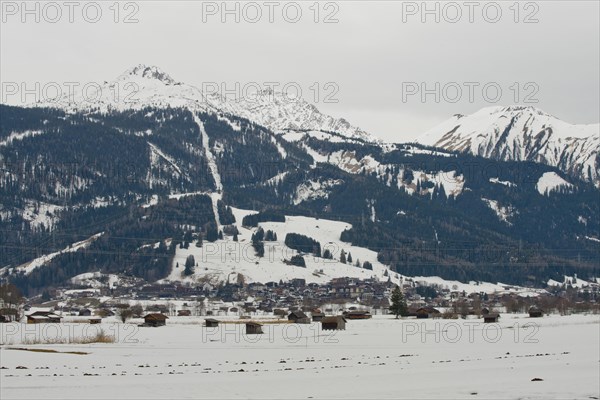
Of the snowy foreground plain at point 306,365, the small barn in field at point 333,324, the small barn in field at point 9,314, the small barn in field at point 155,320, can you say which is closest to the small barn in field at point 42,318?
the small barn in field at point 9,314

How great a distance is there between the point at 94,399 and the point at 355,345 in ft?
188

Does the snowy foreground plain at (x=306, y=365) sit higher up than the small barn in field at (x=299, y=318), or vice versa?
the snowy foreground plain at (x=306, y=365)

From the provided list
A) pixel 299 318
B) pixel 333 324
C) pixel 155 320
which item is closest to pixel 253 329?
pixel 333 324

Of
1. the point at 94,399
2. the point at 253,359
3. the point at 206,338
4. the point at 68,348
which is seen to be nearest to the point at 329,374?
the point at 253,359

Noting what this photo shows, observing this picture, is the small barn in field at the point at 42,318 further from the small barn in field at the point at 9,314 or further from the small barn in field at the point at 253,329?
the small barn in field at the point at 253,329

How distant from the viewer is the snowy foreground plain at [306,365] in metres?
70.9

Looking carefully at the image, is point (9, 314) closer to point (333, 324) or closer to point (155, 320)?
point (155, 320)

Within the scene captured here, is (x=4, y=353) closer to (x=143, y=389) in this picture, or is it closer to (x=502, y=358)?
(x=143, y=389)

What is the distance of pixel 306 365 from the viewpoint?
9112cm

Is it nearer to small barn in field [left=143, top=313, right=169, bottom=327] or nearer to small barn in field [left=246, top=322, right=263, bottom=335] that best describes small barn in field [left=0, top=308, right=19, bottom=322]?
small barn in field [left=143, top=313, right=169, bottom=327]

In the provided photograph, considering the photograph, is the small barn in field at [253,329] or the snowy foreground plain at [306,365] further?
the small barn in field at [253,329]

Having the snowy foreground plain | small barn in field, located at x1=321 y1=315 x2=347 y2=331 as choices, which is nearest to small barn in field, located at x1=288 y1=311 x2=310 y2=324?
small barn in field, located at x1=321 y1=315 x2=347 y2=331

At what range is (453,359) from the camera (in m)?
98.5

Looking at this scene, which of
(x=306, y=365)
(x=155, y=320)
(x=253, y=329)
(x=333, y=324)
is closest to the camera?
(x=306, y=365)
